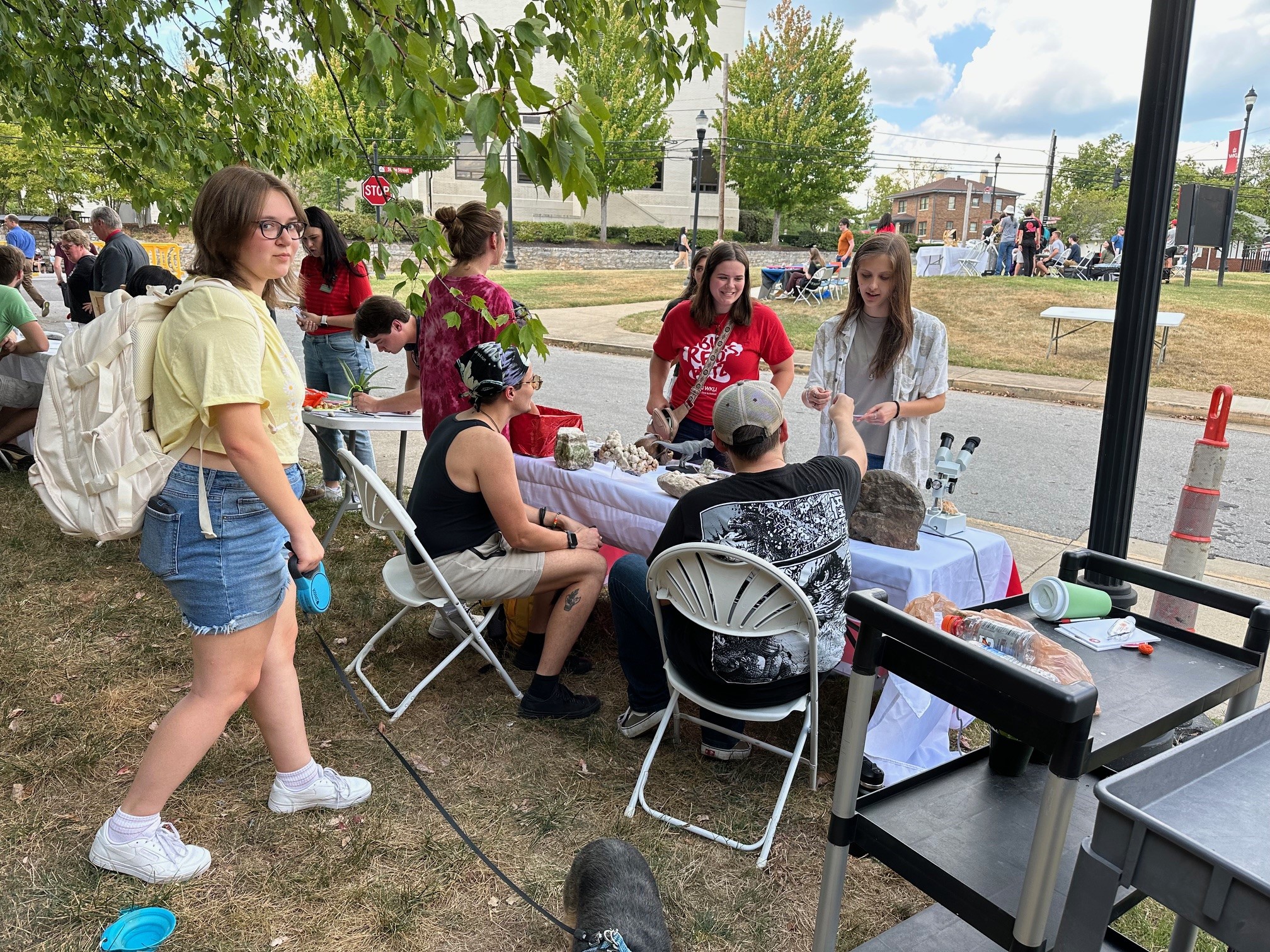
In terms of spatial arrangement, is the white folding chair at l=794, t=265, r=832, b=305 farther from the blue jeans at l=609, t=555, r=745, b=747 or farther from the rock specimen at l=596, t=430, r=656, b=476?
the blue jeans at l=609, t=555, r=745, b=747

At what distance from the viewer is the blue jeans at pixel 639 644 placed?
2957 mm

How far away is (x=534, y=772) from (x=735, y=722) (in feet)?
2.39

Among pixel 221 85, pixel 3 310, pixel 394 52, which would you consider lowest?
pixel 3 310

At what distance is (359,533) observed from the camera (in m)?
5.32

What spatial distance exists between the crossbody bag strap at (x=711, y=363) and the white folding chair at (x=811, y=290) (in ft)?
49.3

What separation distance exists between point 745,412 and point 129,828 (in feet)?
6.79

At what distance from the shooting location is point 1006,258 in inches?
869

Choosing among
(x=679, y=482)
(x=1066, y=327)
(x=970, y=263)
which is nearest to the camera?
(x=679, y=482)

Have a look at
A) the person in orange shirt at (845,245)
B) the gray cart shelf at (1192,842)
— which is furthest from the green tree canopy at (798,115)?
the gray cart shelf at (1192,842)

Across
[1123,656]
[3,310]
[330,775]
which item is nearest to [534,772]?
[330,775]

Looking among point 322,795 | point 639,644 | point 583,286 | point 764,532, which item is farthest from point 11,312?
point 583,286

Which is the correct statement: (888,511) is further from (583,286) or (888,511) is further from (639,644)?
(583,286)

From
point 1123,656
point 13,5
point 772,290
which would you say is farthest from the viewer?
point 772,290

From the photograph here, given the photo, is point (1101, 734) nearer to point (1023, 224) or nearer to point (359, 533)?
point (359, 533)
